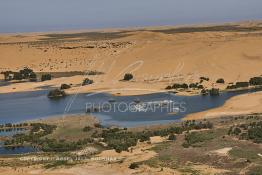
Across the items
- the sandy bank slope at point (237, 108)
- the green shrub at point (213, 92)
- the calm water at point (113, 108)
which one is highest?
the green shrub at point (213, 92)

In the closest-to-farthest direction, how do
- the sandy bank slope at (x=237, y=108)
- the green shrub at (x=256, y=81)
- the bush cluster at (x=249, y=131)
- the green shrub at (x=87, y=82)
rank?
1. the bush cluster at (x=249, y=131)
2. the sandy bank slope at (x=237, y=108)
3. the green shrub at (x=256, y=81)
4. the green shrub at (x=87, y=82)

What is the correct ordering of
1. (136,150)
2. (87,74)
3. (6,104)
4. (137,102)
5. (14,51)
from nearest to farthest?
1. (136,150)
2. (137,102)
3. (6,104)
4. (87,74)
5. (14,51)

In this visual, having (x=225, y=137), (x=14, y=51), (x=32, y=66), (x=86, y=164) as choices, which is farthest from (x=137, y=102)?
(x=14, y=51)

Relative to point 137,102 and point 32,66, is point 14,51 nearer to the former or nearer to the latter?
point 32,66

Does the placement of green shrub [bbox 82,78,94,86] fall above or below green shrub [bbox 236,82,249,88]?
below

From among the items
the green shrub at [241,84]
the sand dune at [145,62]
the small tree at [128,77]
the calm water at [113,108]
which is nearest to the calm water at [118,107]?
the calm water at [113,108]

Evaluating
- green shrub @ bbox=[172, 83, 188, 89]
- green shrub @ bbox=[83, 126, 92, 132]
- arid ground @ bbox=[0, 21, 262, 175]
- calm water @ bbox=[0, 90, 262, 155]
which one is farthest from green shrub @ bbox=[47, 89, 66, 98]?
green shrub @ bbox=[83, 126, 92, 132]

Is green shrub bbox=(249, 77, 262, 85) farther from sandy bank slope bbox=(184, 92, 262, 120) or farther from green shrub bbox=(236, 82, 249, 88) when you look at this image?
sandy bank slope bbox=(184, 92, 262, 120)

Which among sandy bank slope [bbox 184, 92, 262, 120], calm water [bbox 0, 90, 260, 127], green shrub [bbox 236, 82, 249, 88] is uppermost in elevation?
green shrub [bbox 236, 82, 249, 88]

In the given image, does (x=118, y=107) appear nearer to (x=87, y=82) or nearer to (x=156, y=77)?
(x=87, y=82)

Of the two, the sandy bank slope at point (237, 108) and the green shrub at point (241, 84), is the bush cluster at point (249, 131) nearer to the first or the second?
the sandy bank slope at point (237, 108)

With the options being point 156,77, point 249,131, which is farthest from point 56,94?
point 249,131
